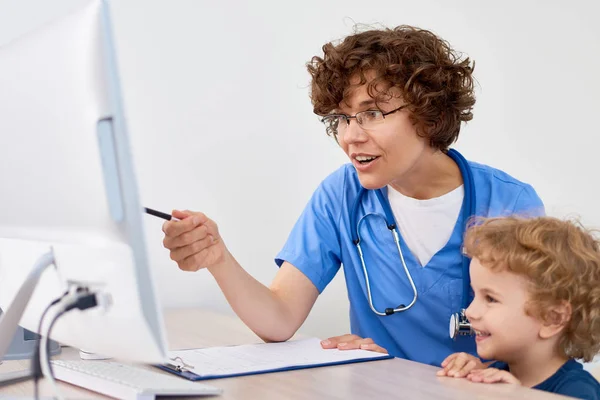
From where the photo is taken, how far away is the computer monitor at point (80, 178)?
73cm

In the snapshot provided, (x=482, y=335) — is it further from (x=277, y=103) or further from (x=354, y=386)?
(x=277, y=103)

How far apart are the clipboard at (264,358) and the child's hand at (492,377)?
195mm

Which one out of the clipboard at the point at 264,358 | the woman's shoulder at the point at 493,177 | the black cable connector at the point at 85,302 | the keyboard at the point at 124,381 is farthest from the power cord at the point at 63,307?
the woman's shoulder at the point at 493,177

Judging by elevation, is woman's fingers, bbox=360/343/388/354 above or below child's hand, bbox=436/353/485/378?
above

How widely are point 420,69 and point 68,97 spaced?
3.21 ft

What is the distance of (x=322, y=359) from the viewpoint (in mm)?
1282

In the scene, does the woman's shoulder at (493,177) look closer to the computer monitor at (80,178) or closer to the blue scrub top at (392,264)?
the blue scrub top at (392,264)

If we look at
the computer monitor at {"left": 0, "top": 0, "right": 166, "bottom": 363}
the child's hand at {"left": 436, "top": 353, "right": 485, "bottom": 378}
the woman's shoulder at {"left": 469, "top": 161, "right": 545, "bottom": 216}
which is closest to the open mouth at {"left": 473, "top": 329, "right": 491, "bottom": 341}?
the child's hand at {"left": 436, "top": 353, "right": 485, "bottom": 378}

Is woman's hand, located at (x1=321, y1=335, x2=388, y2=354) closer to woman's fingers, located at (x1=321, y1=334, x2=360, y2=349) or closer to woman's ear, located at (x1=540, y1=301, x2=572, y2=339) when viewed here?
woman's fingers, located at (x1=321, y1=334, x2=360, y2=349)

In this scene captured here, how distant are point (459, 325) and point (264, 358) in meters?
0.40

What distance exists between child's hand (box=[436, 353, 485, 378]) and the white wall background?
0.97 metres

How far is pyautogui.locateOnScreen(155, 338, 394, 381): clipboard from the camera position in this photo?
1.16 meters

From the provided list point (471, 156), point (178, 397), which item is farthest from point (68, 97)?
point (471, 156)

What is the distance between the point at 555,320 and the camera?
1323mm
